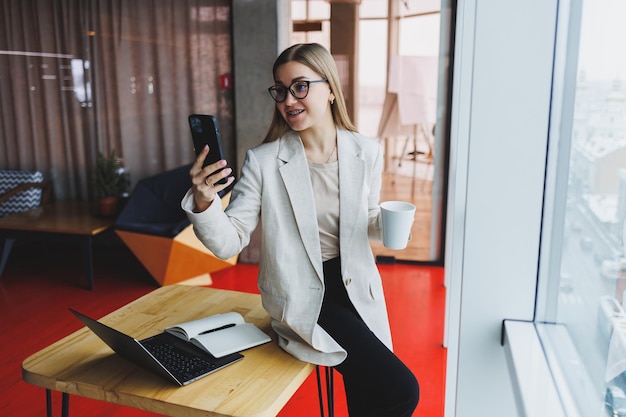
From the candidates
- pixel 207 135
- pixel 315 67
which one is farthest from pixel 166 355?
pixel 315 67

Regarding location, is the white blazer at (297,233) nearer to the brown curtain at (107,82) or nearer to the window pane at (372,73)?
the window pane at (372,73)

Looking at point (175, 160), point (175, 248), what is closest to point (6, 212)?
point (175, 160)

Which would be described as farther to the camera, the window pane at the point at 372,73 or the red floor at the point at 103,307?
the window pane at the point at 372,73

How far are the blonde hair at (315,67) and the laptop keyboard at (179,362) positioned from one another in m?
0.80

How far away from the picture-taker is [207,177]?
1.58 m

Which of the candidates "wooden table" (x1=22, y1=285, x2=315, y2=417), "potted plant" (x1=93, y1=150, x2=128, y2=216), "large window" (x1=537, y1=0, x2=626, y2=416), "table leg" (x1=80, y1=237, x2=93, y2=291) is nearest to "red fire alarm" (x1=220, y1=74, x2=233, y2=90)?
"potted plant" (x1=93, y1=150, x2=128, y2=216)

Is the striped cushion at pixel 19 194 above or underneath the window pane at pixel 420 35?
underneath

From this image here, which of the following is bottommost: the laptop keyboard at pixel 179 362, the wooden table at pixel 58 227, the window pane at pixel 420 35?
the wooden table at pixel 58 227

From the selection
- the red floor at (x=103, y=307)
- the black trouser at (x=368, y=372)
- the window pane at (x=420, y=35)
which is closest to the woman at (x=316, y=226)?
the black trouser at (x=368, y=372)

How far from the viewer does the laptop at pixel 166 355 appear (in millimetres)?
1355

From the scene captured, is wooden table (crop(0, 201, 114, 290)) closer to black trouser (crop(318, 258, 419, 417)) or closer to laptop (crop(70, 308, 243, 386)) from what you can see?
laptop (crop(70, 308, 243, 386))

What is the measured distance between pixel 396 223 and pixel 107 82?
4603 mm

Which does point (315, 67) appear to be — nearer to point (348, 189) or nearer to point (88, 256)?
point (348, 189)

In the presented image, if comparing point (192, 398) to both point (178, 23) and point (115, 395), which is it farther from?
point (178, 23)
